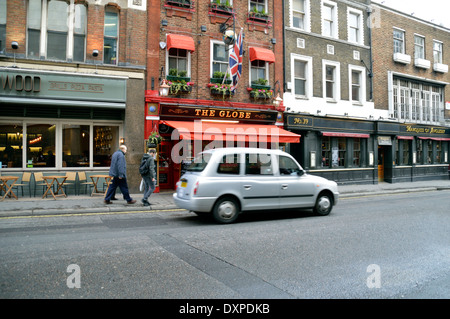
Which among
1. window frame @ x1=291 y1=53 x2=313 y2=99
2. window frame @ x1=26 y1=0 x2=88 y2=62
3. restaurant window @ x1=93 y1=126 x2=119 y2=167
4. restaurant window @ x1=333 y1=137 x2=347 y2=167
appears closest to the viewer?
window frame @ x1=26 y1=0 x2=88 y2=62

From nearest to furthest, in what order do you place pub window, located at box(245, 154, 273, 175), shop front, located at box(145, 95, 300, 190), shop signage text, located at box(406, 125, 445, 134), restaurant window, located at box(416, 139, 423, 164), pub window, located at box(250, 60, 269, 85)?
pub window, located at box(245, 154, 273, 175), shop front, located at box(145, 95, 300, 190), pub window, located at box(250, 60, 269, 85), shop signage text, located at box(406, 125, 445, 134), restaurant window, located at box(416, 139, 423, 164)

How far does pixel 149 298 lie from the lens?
11.4 feet

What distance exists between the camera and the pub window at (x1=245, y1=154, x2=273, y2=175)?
818 centimetres

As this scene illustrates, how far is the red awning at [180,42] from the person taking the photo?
44.9 ft

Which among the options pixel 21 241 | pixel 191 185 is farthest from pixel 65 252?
pixel 191 185

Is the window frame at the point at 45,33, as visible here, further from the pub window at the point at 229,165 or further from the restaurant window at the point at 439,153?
the restaurant window at the point at 439,153

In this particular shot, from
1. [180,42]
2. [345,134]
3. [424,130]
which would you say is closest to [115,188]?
[180,42]

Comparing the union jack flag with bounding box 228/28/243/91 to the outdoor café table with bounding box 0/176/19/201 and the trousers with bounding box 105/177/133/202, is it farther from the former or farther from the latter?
the outdoor café table with bounding box 0/176/19/201

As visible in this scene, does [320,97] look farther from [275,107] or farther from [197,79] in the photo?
[197,79]

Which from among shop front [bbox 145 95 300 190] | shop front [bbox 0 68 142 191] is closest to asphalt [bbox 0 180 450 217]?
shop front [bbox 0 68 142 191]

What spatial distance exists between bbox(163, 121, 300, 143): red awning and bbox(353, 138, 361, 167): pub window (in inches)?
232

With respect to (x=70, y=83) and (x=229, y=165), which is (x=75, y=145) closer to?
(x=70, y=83)

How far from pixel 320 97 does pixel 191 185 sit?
12.7 metres

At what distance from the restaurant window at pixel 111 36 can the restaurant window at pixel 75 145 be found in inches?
120
